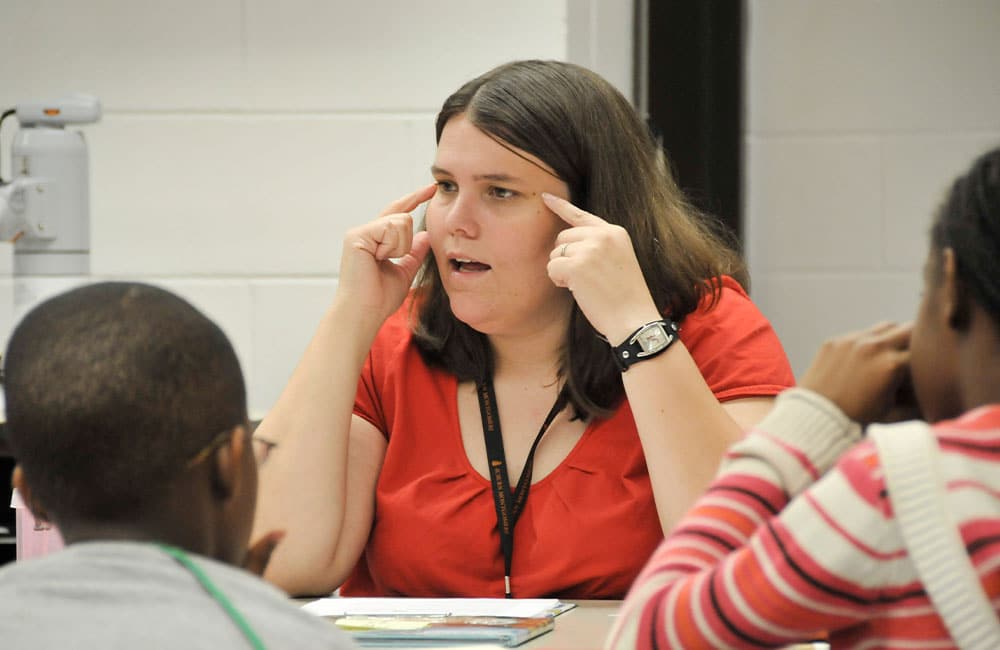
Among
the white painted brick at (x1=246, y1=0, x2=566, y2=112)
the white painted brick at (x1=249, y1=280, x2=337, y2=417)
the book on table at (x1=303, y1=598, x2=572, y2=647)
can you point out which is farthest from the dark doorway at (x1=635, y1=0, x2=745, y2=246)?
the book on table at (x1=303, y1=598, x2=572, y2=647)

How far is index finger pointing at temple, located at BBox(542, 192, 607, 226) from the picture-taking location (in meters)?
1.79

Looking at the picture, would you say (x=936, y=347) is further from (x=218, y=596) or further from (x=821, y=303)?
(x=821, y=303)

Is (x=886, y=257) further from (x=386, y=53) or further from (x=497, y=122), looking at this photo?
(x=497, y=122)

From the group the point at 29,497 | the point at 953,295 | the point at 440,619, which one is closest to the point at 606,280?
the point at 440,619

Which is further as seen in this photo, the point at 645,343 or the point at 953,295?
the point at 645,343

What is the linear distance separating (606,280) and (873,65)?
148cm

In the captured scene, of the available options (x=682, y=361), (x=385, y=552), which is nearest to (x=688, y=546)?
(x=682, y=361)

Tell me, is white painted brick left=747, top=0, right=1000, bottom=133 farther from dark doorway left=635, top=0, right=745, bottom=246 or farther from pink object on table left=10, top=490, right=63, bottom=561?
pink object on table left=10, top=490, right=63, bottom=561

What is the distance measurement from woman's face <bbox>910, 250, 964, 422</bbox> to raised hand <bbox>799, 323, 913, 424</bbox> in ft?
0.18

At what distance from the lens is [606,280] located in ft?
5.61

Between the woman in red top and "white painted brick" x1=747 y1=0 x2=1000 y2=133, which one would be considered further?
"white painted brick" x1=747 y1=0 x2=1000 y2=133

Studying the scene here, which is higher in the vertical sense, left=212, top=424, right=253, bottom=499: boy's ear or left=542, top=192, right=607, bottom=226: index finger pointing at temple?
left=542, top=192, right=607, bottom=226: index finger pointing at temple

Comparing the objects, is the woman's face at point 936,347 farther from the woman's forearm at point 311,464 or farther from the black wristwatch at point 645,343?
the woman's forearm at point 311,464

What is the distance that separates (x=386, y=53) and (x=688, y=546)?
210cm
